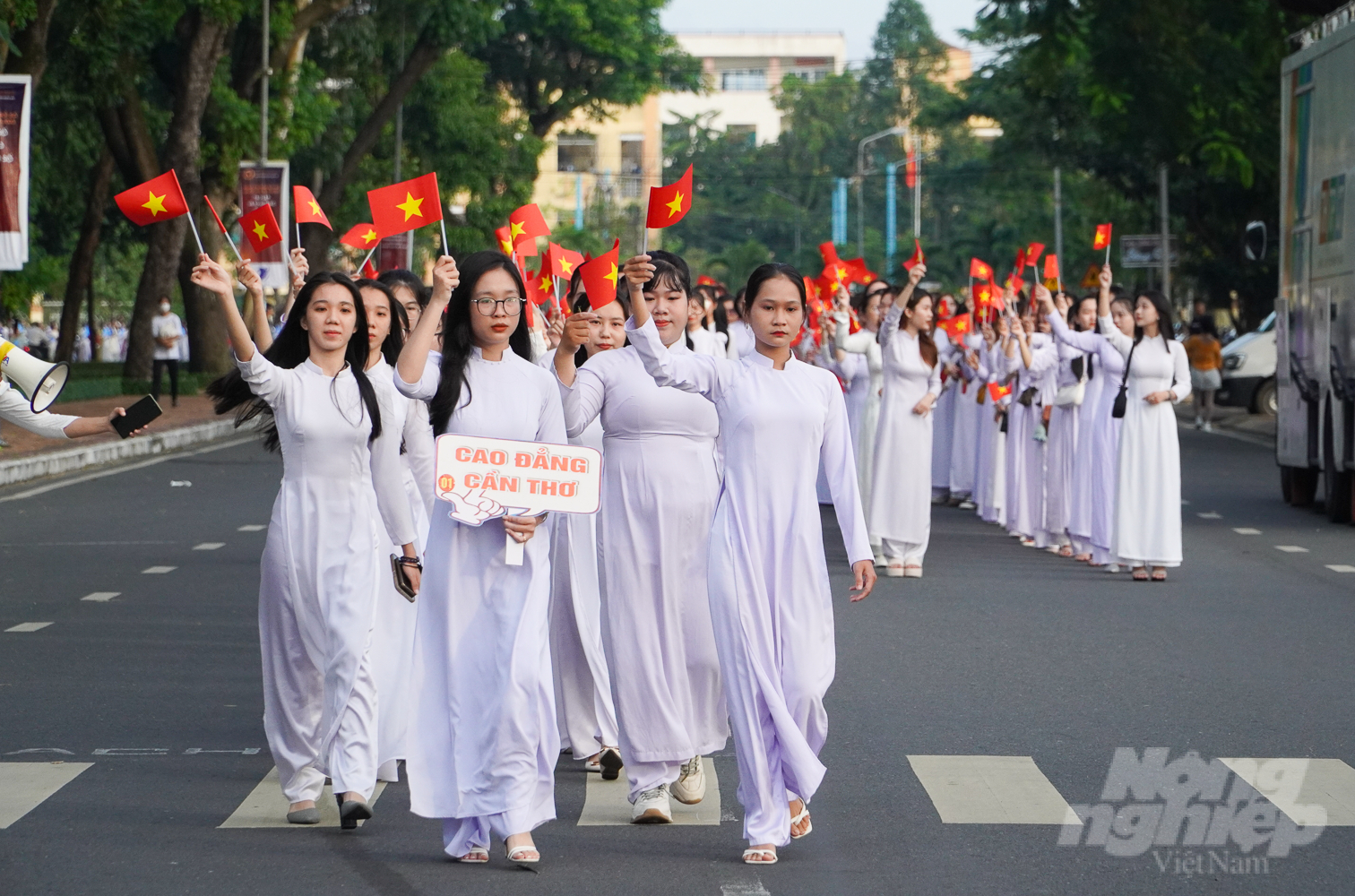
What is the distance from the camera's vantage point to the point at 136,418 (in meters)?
5.86

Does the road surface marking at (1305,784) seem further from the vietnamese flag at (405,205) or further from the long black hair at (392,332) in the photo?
the vietnamese flag at (405,205)

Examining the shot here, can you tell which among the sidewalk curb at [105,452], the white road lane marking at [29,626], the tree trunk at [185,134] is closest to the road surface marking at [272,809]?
the white road lane marking at [29,626]

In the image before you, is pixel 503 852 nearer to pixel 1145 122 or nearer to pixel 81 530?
pixel 81 530

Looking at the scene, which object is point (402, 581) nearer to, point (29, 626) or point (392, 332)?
point (392, 332)

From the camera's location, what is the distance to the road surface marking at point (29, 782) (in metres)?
6.44

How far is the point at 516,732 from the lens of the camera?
5.70 meters

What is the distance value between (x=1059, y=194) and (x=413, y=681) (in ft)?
195

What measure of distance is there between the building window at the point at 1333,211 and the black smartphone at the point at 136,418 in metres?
11.3

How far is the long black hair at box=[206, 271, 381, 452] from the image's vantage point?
6352 mm

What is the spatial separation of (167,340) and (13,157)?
12316mm

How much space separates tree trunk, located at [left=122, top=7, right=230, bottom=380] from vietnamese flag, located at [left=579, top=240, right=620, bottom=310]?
74.8ft

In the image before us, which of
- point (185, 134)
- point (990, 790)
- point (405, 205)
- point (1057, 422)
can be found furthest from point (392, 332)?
point (185, 134)

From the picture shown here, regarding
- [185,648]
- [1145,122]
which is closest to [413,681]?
[185,648]

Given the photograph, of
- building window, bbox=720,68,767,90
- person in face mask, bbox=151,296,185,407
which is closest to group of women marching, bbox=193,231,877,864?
person in face mask, bbox=151,296,185,407
